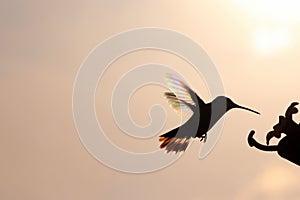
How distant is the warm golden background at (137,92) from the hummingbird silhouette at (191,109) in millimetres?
36

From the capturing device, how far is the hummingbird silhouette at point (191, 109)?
1.74 meters

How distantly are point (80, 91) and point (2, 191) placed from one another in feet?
1.76

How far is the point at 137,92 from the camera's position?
1742 mm

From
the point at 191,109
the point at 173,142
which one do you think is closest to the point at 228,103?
the point at 191,109

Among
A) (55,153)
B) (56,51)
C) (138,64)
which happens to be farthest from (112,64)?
(55,153)

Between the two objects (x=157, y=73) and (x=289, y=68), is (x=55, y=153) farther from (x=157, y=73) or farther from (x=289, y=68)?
(x=289, y=68)

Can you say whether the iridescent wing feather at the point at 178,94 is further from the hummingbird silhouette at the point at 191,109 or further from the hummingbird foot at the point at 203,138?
the hummingbird foot at the point at 203,138

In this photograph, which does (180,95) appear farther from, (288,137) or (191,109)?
(288,137)

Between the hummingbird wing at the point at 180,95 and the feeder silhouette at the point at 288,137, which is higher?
the hummingbird wing at the point at 180,95

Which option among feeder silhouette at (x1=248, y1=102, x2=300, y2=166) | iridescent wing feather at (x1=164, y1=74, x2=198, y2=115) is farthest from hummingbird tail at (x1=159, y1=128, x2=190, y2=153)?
feeder silhouette at (x1=248, y1=102, x2=300, y2=166)

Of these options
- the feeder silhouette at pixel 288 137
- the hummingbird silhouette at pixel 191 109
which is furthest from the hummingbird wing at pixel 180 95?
the feeder silhouette at pixel 288 137

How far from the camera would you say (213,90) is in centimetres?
178

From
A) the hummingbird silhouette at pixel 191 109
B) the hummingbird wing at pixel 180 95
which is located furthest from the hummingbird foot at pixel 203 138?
the hummingbird wing at pixel 180 95

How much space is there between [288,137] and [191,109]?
470 millimetres
